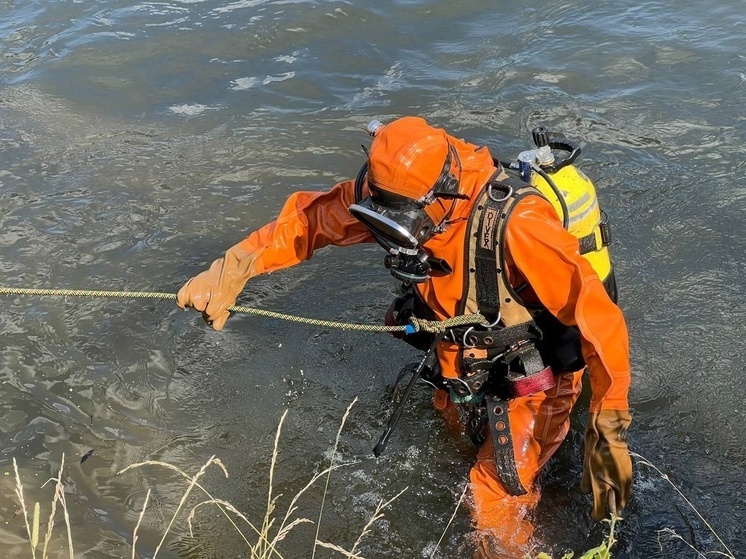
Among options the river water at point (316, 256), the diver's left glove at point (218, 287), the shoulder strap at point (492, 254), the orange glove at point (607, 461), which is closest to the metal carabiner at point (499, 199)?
→ the shoulder strap at point (492, 254)

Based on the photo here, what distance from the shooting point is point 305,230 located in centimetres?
403

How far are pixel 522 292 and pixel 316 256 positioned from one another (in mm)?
2829

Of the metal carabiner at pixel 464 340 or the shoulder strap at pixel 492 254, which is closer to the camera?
the shoulder strap at pixel 492 254

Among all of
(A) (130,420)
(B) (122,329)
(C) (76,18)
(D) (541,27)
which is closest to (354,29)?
(D) (541,27)

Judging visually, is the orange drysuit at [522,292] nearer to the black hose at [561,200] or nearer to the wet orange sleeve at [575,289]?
the wet orange sleeve at [575,289]

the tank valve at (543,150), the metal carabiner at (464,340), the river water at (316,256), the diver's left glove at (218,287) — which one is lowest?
the river water at (316,256)

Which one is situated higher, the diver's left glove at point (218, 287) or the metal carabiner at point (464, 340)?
the diver's left glove at point (218, 287)

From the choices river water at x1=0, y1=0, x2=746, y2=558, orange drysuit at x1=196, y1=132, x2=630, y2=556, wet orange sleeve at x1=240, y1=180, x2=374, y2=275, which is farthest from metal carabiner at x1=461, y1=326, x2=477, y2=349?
river water at x1=0, y1=0, x2=746, y2=558

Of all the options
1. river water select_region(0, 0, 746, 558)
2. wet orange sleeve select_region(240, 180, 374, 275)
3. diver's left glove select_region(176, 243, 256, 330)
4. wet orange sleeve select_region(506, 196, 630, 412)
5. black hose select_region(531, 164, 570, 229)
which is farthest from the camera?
river water select_region(0, 0, 746, 558)

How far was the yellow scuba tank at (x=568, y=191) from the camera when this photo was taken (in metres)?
3.54

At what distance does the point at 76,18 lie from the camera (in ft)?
30.7

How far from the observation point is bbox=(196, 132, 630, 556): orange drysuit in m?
3.14

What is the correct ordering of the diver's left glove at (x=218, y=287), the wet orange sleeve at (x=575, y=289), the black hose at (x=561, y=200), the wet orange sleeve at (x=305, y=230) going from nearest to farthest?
the wet orange sleeve at (x=575, y=289) < the black hose at (x=561, y=200) < the diver's left glove at (x=218, y=287) < the wet orange sleeve at (x=305, y=230)

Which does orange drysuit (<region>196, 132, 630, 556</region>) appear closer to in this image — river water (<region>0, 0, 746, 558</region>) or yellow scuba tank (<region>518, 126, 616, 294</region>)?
yellow scuba tank (<region>518, 126, 616, 294</region>)
